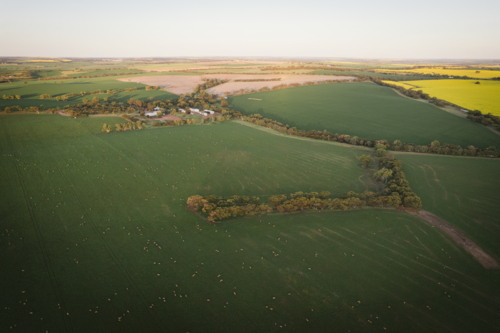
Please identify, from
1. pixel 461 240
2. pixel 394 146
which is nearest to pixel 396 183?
pixel 461 240

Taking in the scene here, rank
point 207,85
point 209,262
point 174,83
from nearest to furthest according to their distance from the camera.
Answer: point 209,262 < point 207,85 < point 174,83

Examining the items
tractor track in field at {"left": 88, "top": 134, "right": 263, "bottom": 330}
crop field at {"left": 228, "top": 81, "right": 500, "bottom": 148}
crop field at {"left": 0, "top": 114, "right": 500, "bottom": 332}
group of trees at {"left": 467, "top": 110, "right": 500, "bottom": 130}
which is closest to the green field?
crop field at {"left": 228, "top": 81, "right": 500, "bottom": 148}

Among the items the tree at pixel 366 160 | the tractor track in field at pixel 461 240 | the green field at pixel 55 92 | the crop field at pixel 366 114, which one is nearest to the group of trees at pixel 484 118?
the crop field at pixel 366 114

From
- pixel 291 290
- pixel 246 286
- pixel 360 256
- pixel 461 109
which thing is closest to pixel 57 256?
pixel 246 286

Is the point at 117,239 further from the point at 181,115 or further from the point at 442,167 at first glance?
the point at 181,115

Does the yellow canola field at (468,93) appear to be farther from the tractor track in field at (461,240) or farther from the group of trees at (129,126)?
the group of trees at (129,126)

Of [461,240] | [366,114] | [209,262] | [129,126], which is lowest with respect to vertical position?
[209,262]

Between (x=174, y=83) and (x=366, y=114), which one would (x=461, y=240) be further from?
(x=174, y=83)
